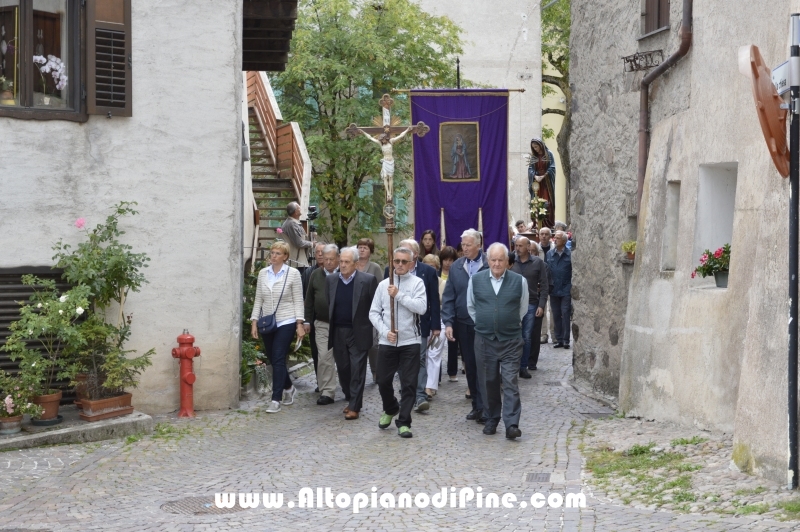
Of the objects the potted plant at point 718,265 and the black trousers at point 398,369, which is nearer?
the potted plant at point 718,265

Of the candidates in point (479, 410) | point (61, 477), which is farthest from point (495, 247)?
point (61, 477)

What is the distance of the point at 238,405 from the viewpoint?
12391mm

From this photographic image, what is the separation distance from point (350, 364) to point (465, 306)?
1401 mm

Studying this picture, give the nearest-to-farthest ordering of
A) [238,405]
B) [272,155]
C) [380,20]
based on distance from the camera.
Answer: [238,405] → [272,155] → [380,20]

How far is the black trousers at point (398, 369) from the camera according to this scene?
10695 millimetres

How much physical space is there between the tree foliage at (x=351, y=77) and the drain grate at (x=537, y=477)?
22.9 meters

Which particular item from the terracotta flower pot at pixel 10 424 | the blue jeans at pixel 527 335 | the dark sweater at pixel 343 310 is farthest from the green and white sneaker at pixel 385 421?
the blue jeans at pixel 527 335

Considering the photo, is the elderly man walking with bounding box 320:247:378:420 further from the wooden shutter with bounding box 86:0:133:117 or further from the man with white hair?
the wooden shutter with bounding box 86:0:133:117

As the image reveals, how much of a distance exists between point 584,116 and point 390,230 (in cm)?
441

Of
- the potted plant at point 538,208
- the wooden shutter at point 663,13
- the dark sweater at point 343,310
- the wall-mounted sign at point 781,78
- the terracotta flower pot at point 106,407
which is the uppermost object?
the wooden shutter at point 663,13

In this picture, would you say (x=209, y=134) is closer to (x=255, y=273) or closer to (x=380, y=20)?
(x=255, y=273)

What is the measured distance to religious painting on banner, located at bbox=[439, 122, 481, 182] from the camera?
63.4 feet

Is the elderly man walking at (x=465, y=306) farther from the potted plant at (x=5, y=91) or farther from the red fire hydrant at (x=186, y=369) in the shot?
the potted plant at (x=5, y=91)

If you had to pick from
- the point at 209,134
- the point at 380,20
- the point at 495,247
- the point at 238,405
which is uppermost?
the point at 380,20
